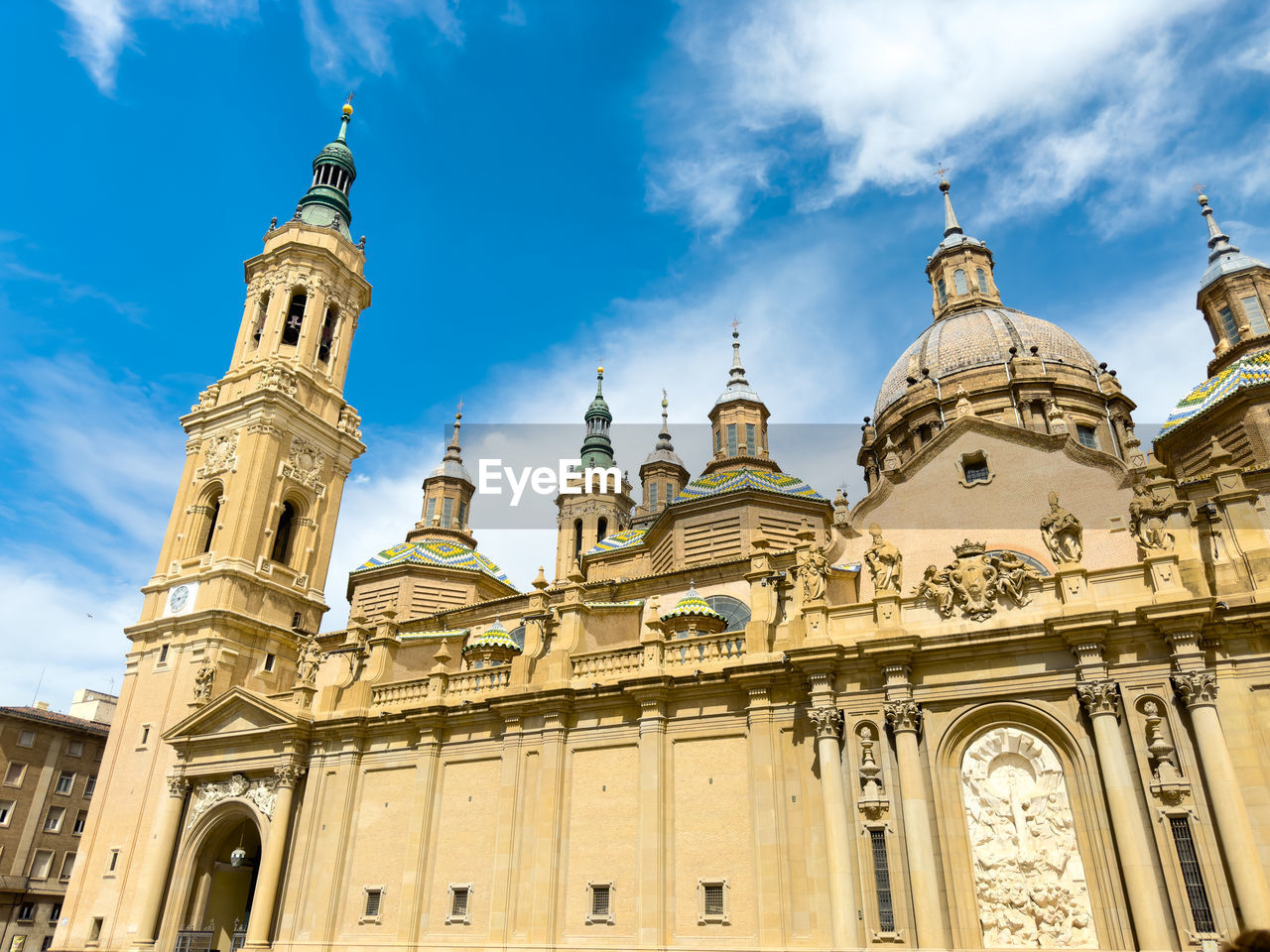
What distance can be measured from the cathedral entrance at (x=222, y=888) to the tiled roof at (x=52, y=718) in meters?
23.2

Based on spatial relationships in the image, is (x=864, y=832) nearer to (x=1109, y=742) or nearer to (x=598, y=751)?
(x=1109, y=742)

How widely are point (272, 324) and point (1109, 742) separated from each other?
39.6 metres

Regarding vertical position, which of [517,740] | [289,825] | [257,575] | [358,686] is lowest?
[289,825]

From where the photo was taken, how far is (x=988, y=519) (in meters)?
23.7

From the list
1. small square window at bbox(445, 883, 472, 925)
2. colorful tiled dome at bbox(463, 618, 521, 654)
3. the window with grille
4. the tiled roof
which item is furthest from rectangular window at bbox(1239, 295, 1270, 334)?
the tiled roof

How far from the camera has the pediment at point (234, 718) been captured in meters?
29.0

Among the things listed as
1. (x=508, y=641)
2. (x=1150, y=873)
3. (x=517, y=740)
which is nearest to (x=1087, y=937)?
(x=1150, y=873)

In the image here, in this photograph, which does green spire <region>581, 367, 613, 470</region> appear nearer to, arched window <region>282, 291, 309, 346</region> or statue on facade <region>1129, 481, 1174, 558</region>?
arched window <region>282, 291, 309, 346</region>

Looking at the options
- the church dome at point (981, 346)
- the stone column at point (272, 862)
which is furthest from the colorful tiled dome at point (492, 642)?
the church dome at point (981, 346)

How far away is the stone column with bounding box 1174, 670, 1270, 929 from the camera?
15.7 m

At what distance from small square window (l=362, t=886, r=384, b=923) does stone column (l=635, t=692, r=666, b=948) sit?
8247 millimetres

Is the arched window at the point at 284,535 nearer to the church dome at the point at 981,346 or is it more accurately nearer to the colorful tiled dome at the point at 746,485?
the colorful tiled dome at the point at 746,485

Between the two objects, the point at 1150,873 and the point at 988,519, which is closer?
the point at 1150,873

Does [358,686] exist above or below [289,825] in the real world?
above
